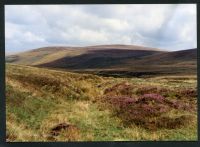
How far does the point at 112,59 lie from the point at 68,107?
1.79m

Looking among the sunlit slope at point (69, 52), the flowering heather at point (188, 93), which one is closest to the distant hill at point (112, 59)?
the sunlit slope at point (69, 52)

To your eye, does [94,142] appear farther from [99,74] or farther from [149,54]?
[149,54]

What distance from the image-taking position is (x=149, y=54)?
13359 millimetres

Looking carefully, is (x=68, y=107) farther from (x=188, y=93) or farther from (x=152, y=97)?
(x=188, y=93)

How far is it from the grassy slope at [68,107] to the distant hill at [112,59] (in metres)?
0.24

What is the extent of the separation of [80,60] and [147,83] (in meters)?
1.95

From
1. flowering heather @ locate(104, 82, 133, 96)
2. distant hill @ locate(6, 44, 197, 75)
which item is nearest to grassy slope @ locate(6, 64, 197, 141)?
flowering heather @ locate(104, 82, 133, 96)

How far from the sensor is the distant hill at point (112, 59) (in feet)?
43.0

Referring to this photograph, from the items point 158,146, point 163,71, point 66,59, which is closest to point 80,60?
point 66,59

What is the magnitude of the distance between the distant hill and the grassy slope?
24cm

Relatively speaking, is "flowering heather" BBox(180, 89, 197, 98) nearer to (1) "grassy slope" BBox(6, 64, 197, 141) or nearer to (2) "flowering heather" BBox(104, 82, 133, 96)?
(1) "grassy slope" BBox(6, 64, 197, 141)

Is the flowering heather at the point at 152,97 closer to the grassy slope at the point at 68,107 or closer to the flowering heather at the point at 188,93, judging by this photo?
the grassy slope at the point at 68,107

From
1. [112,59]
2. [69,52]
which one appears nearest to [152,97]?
[112,59]

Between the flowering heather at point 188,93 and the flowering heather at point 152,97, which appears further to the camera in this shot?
the flowering heather at point 188,93
